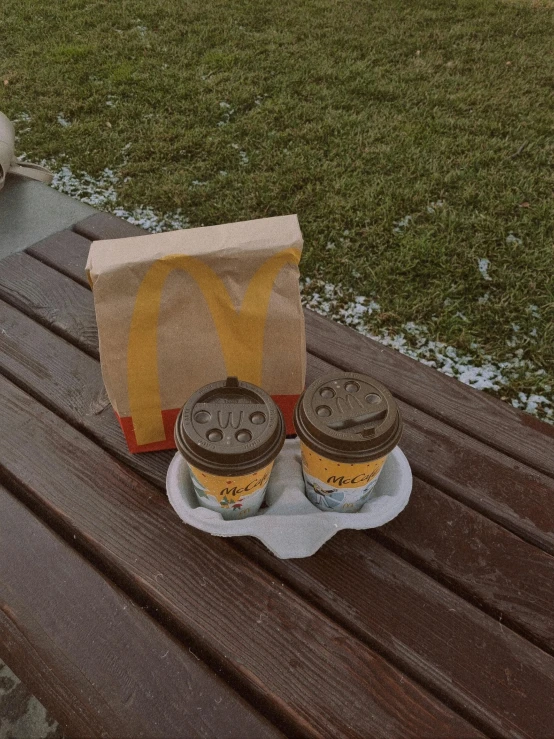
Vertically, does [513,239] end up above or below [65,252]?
below

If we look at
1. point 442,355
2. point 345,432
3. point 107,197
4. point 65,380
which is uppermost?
point 345,432

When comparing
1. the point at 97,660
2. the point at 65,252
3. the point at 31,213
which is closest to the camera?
the point at 97,660

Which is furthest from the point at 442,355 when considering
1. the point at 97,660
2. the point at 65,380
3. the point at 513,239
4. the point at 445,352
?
the point at 97,660

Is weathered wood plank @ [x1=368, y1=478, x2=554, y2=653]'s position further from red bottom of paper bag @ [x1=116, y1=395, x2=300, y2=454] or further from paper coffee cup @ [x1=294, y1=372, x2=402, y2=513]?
red bottom of paper bag @ [x1=116, y1=395, x2=300, y2=454]

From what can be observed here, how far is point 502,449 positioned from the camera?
3.78 feet

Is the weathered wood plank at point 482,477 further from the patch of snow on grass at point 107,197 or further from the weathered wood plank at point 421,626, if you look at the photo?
the patch of snow on grass at point 107,197

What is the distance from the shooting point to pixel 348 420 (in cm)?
87

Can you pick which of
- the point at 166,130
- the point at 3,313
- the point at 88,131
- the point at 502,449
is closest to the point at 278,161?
the point at 166,130

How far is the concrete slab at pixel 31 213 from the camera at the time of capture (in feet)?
5.51

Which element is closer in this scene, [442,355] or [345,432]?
[345,432]

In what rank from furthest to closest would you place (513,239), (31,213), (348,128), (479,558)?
(348,128)
(513,239)
(31,213)
(479,558)

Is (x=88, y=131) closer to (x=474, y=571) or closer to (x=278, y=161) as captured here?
(x=278, y=161)

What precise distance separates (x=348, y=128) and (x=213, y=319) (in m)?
2.30

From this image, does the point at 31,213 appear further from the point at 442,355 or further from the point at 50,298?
the point at 442,355
